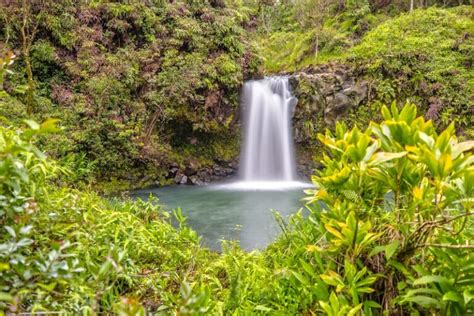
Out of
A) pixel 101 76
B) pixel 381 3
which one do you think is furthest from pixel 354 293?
pixel 381 3

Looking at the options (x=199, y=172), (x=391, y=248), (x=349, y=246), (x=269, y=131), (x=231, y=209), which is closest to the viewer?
(x=391, y=248)

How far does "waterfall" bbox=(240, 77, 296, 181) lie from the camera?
1395 centimetres

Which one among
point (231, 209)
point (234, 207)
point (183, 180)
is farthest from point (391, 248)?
point (183, 180)

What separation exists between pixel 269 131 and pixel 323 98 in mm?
2496

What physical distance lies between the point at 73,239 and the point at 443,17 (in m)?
18.9

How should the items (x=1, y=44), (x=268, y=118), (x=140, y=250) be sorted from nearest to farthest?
(x=140, y=250) → (x=1, y=44) → (x=268, y=118)

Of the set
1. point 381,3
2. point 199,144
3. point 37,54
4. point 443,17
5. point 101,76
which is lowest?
point 199,144

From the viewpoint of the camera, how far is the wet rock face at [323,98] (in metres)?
13.4

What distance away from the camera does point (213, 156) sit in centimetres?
1355

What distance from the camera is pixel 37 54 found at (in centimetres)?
1048

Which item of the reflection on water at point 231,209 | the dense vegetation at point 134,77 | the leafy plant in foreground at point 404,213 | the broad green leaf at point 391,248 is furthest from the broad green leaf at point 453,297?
the dense vegetation at point 134,77

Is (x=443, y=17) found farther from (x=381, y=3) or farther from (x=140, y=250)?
(x=140, y=250)

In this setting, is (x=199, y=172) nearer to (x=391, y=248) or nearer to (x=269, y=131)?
(x=269, y=131)

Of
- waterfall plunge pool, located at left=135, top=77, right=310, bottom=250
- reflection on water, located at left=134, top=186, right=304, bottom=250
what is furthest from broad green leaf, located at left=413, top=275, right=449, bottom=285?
waterfall plunge pool, located at left=135, top=77, right=310, bottom=250
